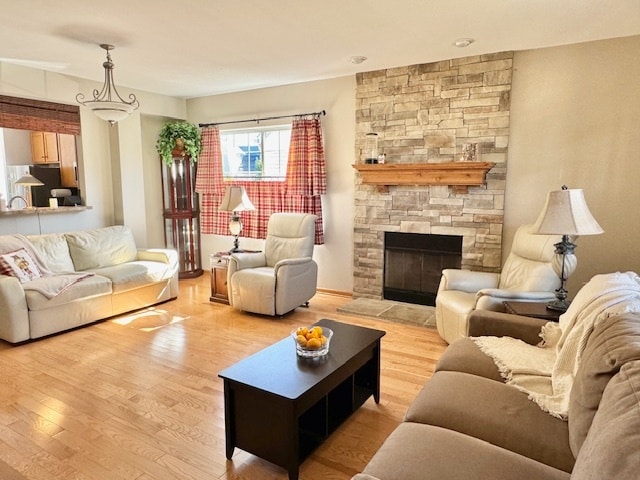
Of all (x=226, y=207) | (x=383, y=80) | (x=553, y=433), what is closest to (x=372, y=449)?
(x=553, y=433)

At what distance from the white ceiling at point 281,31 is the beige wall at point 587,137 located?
195mm

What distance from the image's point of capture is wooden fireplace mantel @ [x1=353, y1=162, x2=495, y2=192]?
402 cm

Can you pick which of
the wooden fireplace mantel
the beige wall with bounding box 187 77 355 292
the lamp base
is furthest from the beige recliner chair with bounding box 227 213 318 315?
the lamp base

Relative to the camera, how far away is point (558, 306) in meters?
2.73

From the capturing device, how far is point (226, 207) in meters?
4.87

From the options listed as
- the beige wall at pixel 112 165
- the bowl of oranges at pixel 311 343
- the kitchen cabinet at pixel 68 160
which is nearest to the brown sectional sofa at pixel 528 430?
the bowl of oranges at pixel 311 343

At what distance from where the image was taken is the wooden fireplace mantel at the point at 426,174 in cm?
402

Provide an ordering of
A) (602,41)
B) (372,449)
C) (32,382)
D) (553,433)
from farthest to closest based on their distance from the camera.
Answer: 1. (602,41)
2. (32,382)
3. (372,449)
4. (553,433)

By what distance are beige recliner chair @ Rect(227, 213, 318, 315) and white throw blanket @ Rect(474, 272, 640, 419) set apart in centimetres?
228

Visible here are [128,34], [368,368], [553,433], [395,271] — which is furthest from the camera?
[395,271]

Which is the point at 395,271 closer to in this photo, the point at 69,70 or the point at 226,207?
the point at 226,207

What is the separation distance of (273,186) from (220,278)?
53.5 inches

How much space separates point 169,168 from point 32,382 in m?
3.45

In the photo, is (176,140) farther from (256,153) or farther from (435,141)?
(435,141)
